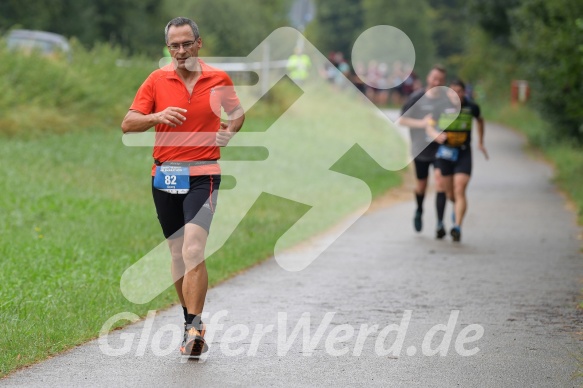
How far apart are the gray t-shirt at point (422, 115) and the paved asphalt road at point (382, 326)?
105 cm

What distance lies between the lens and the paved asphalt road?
724cm

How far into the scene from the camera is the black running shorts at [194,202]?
7730 millimetres

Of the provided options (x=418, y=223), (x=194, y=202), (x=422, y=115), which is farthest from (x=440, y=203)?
(x=194, y=202)

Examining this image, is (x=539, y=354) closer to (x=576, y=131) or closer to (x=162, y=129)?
(x=162, y=129)

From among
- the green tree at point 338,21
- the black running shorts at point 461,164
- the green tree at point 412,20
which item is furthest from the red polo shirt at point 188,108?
the green tree at point 338,21

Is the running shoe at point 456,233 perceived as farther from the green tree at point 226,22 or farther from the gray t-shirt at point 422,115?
the green tree at point 226,22

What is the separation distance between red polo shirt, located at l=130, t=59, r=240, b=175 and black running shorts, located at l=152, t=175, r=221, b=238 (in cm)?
7

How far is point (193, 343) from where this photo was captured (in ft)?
24.9

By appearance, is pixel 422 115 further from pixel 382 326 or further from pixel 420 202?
pixel 382 326

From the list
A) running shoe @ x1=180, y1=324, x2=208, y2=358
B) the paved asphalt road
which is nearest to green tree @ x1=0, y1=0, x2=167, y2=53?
the paved asphalt road

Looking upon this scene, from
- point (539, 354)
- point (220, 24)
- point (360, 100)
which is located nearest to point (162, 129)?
point (539, 354)

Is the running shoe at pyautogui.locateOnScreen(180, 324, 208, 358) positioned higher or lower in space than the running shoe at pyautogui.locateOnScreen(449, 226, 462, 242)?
higher

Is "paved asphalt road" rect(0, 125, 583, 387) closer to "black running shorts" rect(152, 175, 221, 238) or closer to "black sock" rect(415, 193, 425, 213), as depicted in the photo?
"black sock" rect(415, 193, 425, 213)

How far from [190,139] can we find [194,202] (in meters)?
0.39
